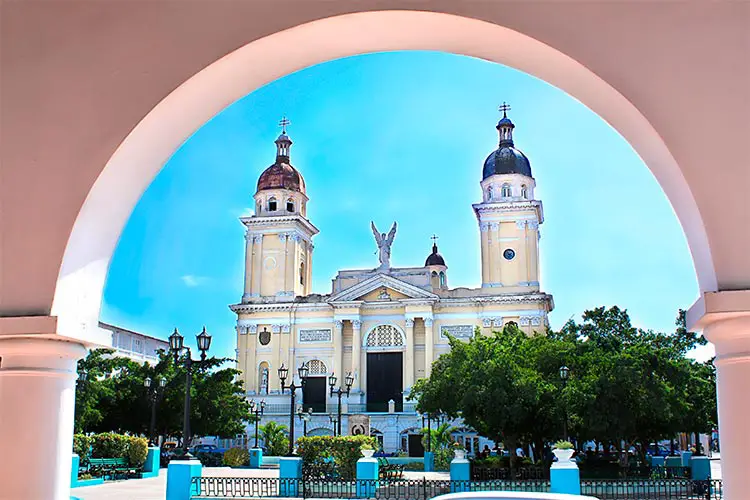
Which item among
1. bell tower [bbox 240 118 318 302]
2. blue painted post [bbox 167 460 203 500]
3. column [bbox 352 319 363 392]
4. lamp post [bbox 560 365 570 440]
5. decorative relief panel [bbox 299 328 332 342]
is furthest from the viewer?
bell tower [bbox 240 118 318 302]

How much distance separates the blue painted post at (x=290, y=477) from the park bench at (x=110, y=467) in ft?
25.0

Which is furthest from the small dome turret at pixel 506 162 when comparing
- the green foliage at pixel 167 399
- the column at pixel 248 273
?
the green foliage at pixel 167 399

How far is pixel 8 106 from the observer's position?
13.4 ft

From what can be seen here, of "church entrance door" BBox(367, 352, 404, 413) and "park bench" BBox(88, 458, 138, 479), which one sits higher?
"church entrance door" BBox(367, 352, 404, 413)

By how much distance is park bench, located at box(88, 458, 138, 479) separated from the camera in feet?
75.0

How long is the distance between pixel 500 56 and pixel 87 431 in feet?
112

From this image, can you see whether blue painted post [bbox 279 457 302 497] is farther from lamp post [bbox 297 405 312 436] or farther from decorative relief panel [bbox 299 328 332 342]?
decorative relief panel [bbox 299 328 332 342]

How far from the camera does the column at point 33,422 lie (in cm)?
390

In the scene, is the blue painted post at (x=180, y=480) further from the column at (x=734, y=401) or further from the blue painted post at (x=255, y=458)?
the blue painted post at (x=255, y=458)

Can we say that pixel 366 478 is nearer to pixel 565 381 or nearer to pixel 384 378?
pixel 565 381

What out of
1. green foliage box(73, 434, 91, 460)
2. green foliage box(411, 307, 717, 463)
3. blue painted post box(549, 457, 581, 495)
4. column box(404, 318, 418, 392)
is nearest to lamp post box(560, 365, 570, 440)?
green foliage box(411, 307, 717, 463)

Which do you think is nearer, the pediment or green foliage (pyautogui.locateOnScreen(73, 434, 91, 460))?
green foliage (pyautogui.locateOnScreen(73, 434, 91, 460))

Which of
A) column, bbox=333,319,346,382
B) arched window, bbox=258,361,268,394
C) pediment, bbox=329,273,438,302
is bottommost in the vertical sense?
arched window, bbox=258,361,268,394

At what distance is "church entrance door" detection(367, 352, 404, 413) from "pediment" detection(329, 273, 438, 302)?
3340 millimetres
